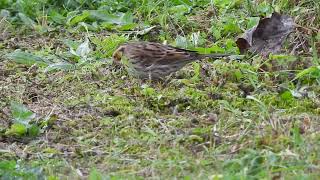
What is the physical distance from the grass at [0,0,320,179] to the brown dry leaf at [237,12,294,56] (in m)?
0.09

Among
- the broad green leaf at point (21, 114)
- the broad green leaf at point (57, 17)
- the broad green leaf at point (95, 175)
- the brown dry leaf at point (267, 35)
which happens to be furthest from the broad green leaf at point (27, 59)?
the broad green leaf at point (95, 175)

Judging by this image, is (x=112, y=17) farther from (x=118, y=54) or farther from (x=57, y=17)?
(x=118, y=54)

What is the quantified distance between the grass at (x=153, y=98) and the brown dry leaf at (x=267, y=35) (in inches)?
3.4

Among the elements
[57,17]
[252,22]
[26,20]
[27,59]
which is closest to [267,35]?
[252,22]

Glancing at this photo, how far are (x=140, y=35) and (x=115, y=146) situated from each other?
2.80m

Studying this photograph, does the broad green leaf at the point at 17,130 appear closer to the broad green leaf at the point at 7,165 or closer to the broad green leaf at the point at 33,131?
the broad green leaf at the point at 33,131

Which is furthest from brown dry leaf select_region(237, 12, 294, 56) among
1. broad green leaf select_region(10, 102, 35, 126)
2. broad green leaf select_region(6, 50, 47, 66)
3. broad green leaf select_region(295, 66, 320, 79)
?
broad green leaf select_region(10, 102, 35, 126)

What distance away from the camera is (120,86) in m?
7.77

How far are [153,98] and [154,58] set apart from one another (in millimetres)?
756

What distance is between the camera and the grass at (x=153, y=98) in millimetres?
5852

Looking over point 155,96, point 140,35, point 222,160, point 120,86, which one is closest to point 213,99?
point 155,96

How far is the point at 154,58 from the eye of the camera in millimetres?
7938

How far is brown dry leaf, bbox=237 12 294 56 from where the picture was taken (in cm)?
827

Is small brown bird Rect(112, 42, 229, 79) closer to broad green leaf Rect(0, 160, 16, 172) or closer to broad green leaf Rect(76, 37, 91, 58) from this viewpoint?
broad green leaf Rect(76, 37, 91, 58)
